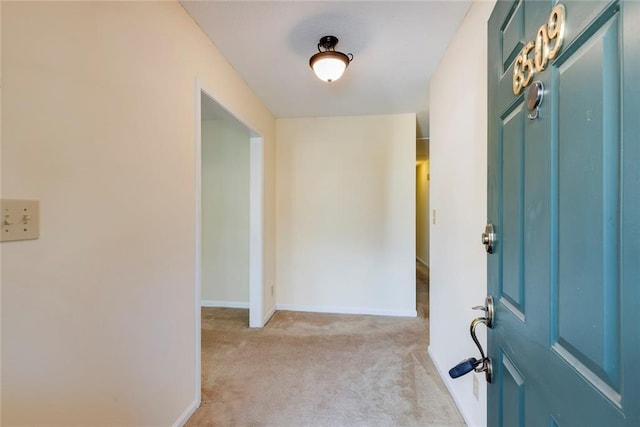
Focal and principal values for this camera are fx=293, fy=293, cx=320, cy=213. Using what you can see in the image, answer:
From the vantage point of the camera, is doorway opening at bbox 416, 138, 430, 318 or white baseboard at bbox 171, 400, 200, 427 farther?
doorway opening at bbox 416, 138, 430, 318

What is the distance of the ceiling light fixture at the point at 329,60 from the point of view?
74.0 inches

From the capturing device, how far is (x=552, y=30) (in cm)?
64

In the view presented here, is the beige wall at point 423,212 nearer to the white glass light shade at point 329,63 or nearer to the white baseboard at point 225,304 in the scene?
the white baseboard at point 225,304

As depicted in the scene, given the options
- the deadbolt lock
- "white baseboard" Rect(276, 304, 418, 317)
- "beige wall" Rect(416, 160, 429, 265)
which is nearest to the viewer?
the deadbolt lock

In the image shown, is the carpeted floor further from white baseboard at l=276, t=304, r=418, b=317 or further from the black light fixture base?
the black light fixture base

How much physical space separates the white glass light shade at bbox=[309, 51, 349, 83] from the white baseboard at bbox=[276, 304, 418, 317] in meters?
2.65

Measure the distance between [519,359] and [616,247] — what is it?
49 centimetres

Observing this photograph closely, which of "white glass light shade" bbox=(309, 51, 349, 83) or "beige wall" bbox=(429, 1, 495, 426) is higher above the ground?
"white glass light shade" bbox=(309, 51, 349, 83)

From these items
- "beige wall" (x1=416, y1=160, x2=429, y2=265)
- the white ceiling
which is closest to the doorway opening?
"beige wall" (x1=416, y1=160, x2=429, y2=265)

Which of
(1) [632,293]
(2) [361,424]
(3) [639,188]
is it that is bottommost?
(2) [361,424]

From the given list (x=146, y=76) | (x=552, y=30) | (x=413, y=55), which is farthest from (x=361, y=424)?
(x=413, y=55)

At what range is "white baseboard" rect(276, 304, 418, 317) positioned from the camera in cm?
348

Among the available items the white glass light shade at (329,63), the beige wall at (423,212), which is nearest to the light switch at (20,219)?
the white glass light shade at (329,63)

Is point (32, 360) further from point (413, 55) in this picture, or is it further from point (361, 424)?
point (413, 55)
